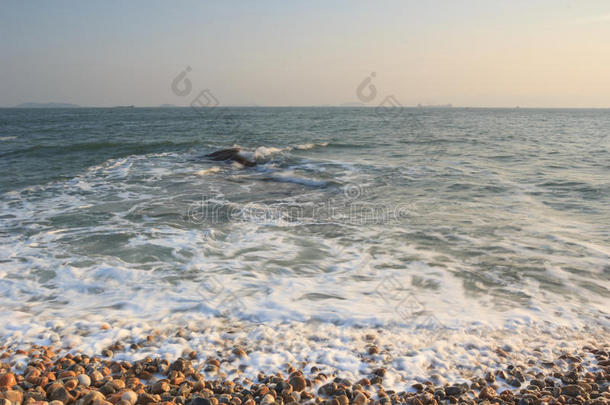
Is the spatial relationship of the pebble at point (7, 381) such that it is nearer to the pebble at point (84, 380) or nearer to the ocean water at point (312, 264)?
the pebble at point (84, 380)

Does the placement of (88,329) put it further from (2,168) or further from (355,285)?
(2,168)

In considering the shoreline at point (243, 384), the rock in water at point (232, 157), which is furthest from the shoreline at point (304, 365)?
the rock in water at point (232, 157)

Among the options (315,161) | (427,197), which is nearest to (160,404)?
(427,197)

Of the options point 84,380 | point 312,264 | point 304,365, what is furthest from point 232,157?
point 84,380

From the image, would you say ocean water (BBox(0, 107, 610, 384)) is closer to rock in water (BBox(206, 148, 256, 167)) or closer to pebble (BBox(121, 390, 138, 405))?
pebble (BBox(121, 390, 138, 405))

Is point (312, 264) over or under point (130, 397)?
under

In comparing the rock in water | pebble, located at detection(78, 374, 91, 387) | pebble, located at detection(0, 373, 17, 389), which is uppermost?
the rock in water

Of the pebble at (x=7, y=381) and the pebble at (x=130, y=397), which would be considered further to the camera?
the pebble at (x=7, y=381)

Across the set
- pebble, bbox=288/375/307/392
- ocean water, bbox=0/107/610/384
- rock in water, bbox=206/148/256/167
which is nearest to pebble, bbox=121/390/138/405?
ocean water, bbox=0/107/610/384

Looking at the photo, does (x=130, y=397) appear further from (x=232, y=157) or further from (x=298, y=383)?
(x=232, y=157)

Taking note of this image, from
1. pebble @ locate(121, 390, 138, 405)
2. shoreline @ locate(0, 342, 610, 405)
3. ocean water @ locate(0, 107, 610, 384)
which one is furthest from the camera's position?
ocean water @ locate(0, 107, 610, 384)

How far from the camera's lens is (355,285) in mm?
5492

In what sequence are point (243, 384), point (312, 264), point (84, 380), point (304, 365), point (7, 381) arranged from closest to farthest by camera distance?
point (7, 381), point (84, 380), point (243, 384), point (304, 365), point (312, 264)

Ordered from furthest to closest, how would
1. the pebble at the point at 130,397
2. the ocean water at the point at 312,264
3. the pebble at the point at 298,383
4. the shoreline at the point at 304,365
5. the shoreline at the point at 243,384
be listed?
the ocean water at the point at 312,264, the pebble at the point at 298,383, the shoreline at the point at 304,365, the shoreline at the point at 243,384, the pebble at the point at 130,397
